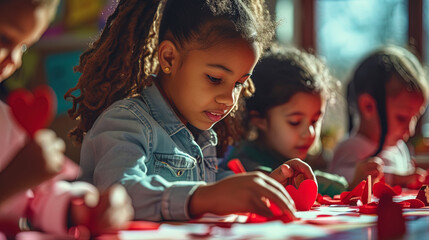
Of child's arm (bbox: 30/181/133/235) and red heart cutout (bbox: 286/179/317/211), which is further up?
child's arm (bbox: 30/181/133/235)

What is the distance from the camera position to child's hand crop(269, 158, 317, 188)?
103 centimetres

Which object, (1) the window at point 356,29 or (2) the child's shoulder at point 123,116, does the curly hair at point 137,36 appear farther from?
(1) the window at point 356,29

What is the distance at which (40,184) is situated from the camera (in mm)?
549

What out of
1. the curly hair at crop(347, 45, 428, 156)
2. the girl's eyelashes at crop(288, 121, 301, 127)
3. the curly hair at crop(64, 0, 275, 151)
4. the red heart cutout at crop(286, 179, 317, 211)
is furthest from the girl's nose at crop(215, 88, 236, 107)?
the curly hair at crop(347, 45, 428, 156)

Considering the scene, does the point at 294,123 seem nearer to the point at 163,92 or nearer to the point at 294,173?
the point at 294,173

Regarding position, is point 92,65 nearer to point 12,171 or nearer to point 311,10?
point 12,171

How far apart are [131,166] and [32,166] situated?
29 centimetres

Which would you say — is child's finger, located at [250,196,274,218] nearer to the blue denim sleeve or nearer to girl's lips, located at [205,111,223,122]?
the blue denim sleeve

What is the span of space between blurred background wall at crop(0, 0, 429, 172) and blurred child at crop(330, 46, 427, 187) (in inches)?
32.4

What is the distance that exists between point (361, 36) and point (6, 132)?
2.79 meters

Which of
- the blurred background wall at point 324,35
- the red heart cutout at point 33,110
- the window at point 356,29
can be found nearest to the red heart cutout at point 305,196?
the red heart cutout at point 33,110

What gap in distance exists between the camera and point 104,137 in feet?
2.78

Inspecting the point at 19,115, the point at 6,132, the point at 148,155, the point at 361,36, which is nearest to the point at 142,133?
the point at 148,155

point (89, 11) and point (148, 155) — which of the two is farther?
point (89, 11)
